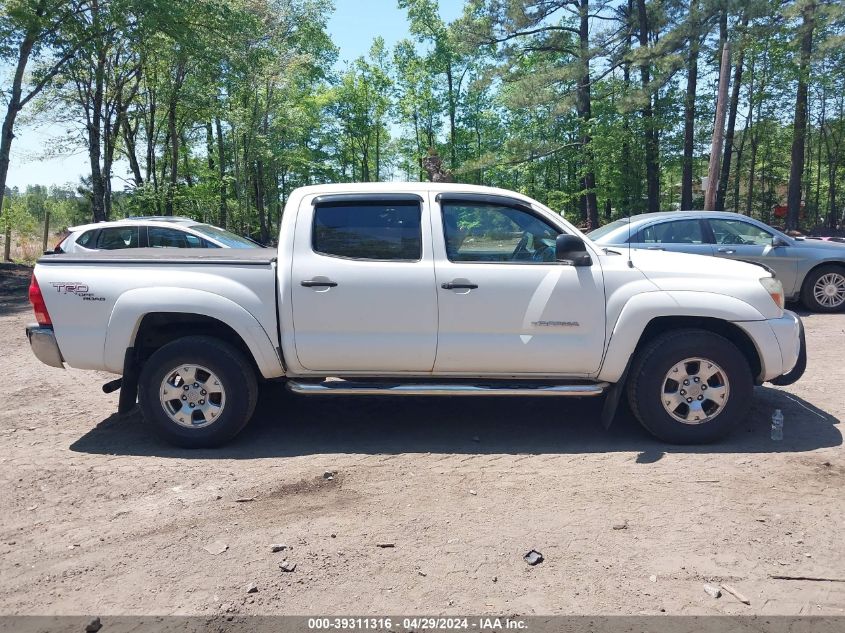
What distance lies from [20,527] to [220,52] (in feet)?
62.8

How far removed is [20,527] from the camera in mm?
3867

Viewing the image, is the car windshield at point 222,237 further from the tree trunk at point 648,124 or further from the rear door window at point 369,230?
the tree trunk at point 648,124

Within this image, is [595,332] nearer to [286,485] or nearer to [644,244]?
[286,485]

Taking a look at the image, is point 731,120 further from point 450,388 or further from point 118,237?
point 450,388

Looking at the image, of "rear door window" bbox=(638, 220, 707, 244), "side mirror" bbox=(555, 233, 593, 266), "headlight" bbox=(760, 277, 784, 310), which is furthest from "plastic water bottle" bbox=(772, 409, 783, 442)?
"rear door window" bbox=(638, 220, 707, 244)

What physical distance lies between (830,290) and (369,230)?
9.10 metres

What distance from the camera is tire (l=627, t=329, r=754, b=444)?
486cm

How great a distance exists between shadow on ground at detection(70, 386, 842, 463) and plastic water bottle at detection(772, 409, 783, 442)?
5 centimetres

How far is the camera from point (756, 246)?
1065 centimetres

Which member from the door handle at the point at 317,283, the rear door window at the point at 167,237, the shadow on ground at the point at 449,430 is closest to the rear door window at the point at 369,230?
the door handle at the point at 317,283

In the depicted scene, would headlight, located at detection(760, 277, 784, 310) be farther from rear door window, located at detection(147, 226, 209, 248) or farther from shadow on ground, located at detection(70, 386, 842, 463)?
rear door window, located at detection(147, 226, 209, 248)

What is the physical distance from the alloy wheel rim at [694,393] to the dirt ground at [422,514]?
257 mm

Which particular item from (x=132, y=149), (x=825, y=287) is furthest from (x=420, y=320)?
(x=132, y=149)

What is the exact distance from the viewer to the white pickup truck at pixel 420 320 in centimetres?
487
